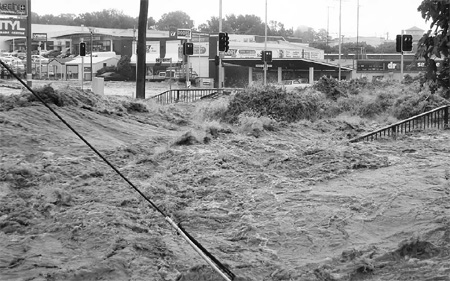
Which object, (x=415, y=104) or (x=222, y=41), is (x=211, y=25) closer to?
(x=222, y=41)

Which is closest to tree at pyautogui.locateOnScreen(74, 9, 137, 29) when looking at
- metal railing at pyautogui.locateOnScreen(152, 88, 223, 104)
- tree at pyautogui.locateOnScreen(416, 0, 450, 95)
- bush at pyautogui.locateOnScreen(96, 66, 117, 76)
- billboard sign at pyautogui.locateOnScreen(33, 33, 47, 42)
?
billboard sign at pyautogui.locateOnScreen(33, 33, 47, 42)

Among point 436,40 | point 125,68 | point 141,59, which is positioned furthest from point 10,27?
point 125,68

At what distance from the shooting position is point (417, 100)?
2598cm

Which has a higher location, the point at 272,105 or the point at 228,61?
the point at 228,61

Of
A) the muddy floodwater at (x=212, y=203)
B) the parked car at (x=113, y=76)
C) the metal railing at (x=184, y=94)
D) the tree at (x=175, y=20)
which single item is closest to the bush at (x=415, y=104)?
the muddy floodwater at (x=212, y=203)

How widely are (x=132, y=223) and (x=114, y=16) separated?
13392 cm

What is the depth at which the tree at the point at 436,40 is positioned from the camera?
9031 mm

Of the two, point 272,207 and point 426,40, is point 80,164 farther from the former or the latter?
point 426,40

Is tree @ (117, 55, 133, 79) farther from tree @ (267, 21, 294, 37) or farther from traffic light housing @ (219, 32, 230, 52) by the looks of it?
tree @ (267, 21, 294, 37)

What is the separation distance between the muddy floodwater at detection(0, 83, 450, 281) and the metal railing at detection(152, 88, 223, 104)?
10.8 meters

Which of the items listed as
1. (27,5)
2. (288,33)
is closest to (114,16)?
Result: (288,33)

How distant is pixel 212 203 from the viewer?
12.5 m

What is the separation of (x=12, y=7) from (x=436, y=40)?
79.6 ft

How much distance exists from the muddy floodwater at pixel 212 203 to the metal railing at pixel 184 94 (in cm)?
1077
